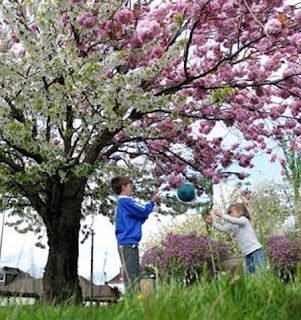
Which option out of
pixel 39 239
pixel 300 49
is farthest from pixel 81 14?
pixel 39 239

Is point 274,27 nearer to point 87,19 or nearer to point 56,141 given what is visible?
point 87,19

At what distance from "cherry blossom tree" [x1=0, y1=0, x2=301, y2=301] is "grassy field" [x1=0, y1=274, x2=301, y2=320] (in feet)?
11.9

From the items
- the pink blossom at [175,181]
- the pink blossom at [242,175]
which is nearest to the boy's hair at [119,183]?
the pink blossom at [175,181]

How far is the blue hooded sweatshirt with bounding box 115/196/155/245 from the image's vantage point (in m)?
5.34

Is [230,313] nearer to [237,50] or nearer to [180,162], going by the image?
[237,50]

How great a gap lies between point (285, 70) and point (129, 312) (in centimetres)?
642

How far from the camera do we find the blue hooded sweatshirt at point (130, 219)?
5340 mm

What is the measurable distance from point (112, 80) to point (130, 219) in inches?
85.6

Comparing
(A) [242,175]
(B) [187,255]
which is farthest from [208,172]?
(B) [187,255]

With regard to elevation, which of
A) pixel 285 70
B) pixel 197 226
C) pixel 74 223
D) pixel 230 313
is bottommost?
pixel 230 313

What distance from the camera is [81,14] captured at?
23.3 ft

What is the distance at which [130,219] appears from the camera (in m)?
5.39

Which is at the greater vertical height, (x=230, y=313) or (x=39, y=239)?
(x=39, y=239)

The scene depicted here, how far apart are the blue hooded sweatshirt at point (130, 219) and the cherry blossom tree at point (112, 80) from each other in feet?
3.23
